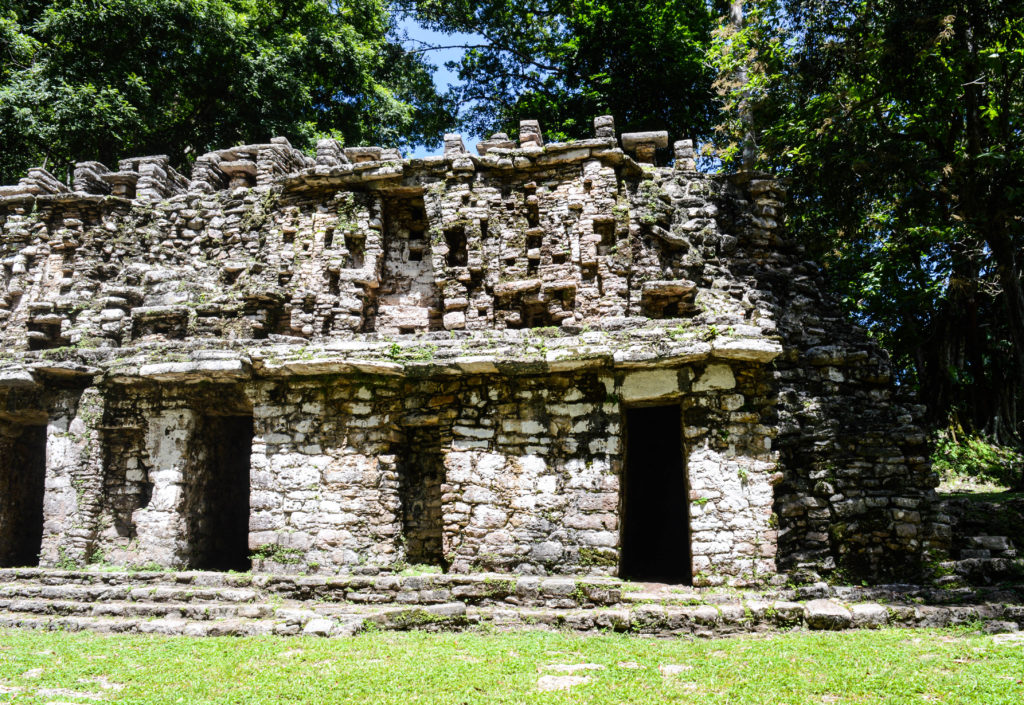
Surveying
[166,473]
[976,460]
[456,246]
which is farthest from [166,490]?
[976,460]

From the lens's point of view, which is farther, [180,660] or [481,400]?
[481,400]

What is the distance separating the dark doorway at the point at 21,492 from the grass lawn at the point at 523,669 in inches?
210

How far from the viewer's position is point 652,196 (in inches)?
414

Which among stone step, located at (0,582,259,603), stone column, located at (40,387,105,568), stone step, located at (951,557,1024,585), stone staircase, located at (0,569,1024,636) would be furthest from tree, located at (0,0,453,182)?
stone step, located at (951,557,1024,585)

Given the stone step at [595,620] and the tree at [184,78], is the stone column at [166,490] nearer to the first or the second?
the stone step at [595,620]

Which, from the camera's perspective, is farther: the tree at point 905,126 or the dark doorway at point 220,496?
the dark doorway at point 220,496

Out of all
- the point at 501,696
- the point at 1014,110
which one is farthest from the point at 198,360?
the point at 1014,110

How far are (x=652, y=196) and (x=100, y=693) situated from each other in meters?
9.14

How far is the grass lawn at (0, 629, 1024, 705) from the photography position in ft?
17.4

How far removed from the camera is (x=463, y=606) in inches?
302

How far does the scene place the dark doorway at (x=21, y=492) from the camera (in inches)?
453

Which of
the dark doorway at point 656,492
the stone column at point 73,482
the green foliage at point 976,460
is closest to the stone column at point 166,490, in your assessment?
the stone column at point 73,482

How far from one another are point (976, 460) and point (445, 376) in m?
11.7

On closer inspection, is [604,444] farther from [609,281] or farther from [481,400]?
[609,281]
